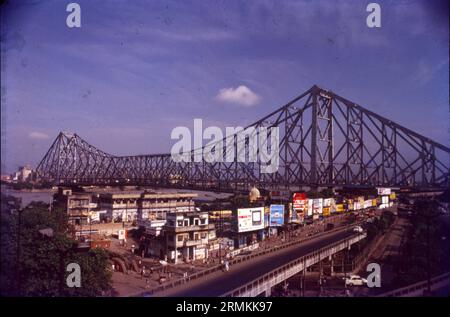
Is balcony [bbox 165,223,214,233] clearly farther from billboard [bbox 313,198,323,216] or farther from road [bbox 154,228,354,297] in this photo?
billboard [bbox 313,198,323,216]

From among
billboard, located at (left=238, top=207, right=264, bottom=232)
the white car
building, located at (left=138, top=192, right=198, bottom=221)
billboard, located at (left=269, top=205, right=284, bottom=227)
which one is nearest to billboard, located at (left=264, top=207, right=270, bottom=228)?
billboard, located at (left=269, top=205, right=284, bottom=227)

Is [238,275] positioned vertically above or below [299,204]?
below

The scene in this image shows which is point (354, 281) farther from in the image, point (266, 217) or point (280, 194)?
point (280, 194)

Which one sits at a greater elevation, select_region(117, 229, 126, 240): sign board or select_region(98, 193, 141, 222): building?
select_region(98, 193, 141, 222): building

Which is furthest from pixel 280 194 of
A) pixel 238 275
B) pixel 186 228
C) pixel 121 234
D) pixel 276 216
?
pixel 238 275

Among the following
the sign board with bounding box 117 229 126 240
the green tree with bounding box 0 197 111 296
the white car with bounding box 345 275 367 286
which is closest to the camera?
the green tree with bounding box 0 197 111 296

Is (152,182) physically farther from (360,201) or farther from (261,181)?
(360,201)
